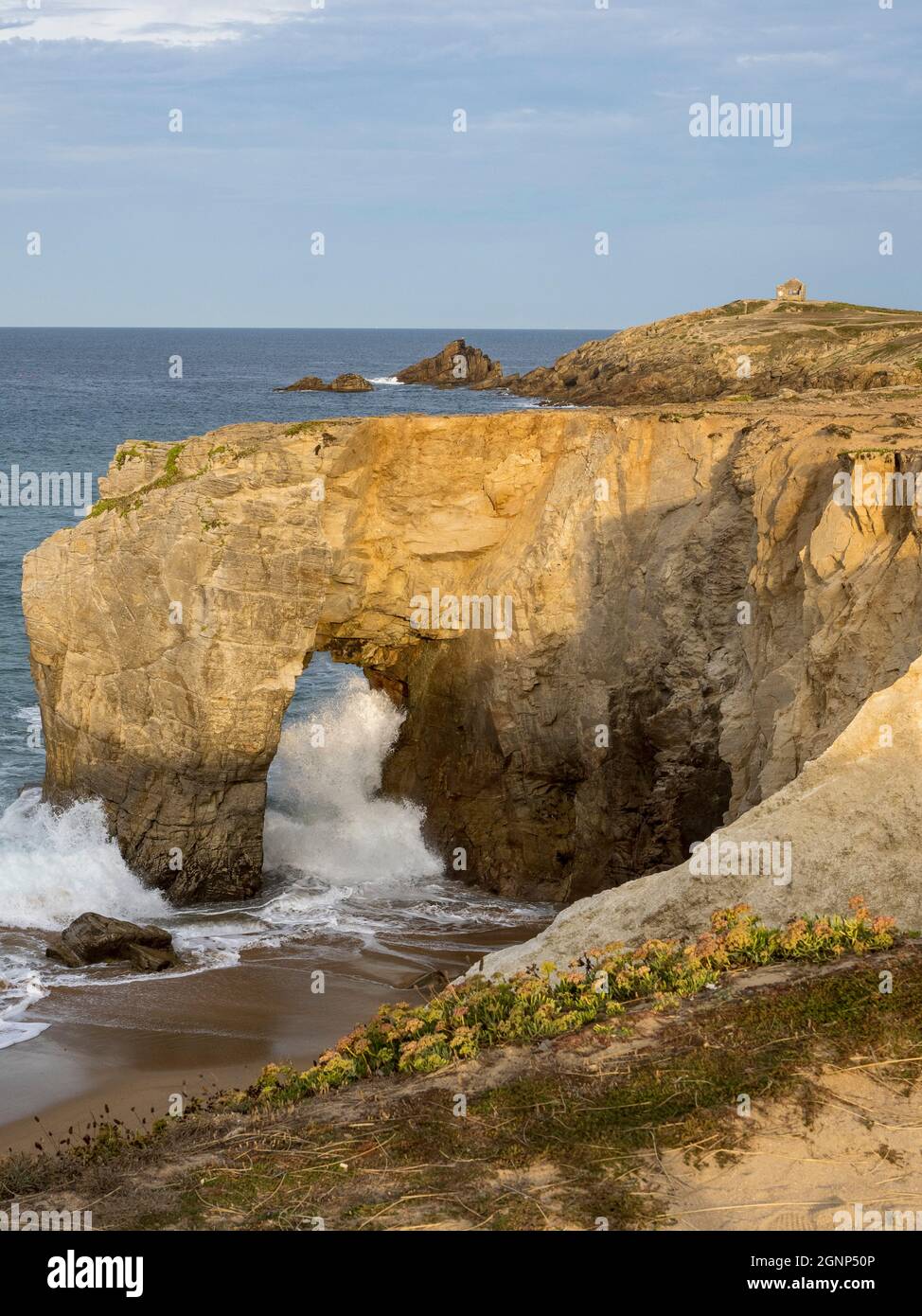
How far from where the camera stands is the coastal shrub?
10.5 metres

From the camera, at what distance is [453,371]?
4048 inches

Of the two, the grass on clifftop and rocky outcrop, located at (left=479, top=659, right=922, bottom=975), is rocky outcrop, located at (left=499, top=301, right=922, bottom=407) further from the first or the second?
the grass on clifftop

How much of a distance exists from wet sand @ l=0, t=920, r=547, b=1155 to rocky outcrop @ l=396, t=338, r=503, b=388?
265 ft

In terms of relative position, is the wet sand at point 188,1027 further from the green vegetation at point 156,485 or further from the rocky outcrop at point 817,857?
the green vegetation at point 156,485

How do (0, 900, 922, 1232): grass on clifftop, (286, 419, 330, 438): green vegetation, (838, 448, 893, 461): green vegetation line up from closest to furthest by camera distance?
(0, 900, 922, 1232): grass on clifftop < (838, 448, 893, 461): green vegetation < (286, 419, 330, 438): green vegetation

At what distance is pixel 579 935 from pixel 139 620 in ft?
38.2

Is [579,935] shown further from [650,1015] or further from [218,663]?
[218,663]

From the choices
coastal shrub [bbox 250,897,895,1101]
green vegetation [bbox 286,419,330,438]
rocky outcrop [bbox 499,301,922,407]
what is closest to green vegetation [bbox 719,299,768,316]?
rocky outcrop [bbox 499,301,922,407]

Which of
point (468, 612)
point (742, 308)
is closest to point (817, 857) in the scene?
point (468, 612)

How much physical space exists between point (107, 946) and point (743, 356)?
49135 mm

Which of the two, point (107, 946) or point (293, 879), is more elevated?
point (107, 946)

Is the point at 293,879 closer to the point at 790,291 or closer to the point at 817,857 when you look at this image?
the point at 817,857
